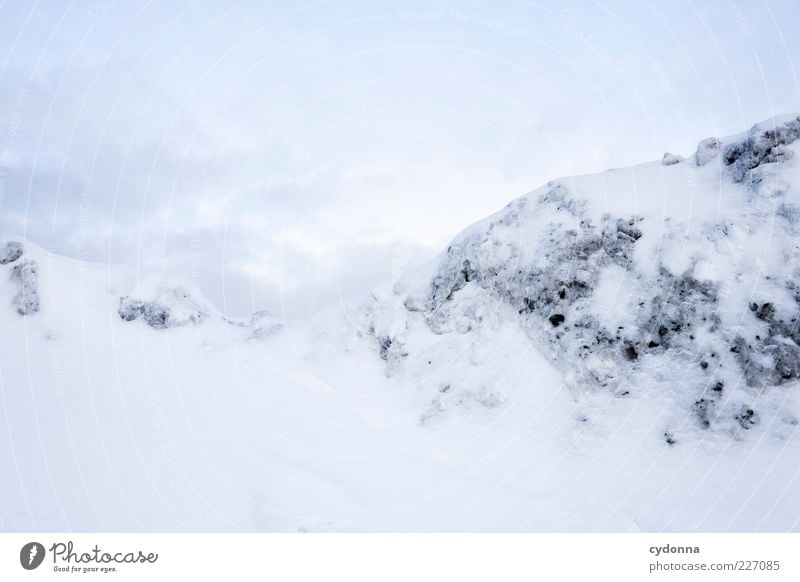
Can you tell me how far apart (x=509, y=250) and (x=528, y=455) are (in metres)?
15.6

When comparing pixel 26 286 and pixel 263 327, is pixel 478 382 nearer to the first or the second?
pixel 263 327

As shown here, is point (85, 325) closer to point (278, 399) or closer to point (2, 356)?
point (2, 356)

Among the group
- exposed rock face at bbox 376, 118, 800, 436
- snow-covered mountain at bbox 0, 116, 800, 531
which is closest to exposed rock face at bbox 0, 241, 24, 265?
snow-covered mountain at bbox 0, 116, 800, 531

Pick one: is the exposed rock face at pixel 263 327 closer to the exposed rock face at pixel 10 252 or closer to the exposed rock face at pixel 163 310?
the exposed rock face at pixel 163 310

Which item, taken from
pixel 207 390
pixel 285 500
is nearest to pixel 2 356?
pixel 207 390

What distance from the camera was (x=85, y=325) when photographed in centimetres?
3222
